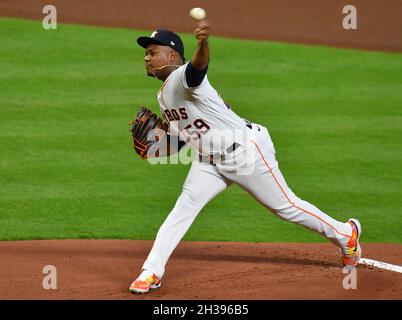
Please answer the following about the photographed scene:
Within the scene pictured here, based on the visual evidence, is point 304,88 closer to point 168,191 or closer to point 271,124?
point 271,124

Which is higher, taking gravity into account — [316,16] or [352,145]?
[316,16]

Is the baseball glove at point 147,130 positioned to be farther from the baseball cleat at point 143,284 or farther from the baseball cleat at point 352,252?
the baseball cleat at point 352,252

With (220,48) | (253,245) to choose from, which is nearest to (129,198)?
(253,245)

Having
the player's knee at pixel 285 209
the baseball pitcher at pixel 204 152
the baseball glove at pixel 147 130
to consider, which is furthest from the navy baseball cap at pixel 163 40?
the player's knee at pixel 285 209
